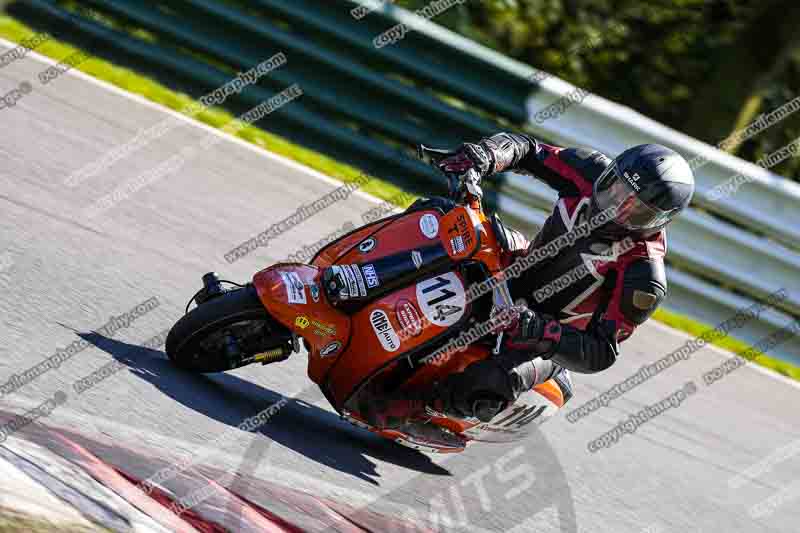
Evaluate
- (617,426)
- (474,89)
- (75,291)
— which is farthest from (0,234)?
(474,89)

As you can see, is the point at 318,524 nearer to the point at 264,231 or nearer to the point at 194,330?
the point at 194,330

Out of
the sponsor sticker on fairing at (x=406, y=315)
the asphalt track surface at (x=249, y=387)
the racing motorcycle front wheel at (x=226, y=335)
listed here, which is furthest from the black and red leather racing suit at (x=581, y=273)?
the racing motorcycle front wheel at (x=226, y=335)

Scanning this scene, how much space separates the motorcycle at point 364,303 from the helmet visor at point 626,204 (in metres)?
0.48

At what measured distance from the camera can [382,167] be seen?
9.25m

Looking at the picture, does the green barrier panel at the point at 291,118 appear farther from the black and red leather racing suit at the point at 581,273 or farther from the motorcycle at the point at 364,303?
the motorcycle at the point at 364,303

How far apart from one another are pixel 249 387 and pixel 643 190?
1962 millimetres

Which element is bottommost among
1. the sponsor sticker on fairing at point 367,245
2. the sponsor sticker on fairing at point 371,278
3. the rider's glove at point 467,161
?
the sponsor sticker on fairing at point 371,278

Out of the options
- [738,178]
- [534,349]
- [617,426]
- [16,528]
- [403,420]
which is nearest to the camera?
[16,528]

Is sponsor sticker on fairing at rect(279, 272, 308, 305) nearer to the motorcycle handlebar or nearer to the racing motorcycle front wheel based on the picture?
the racing motorcycle front wheel

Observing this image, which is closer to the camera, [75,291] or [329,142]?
[75,291]

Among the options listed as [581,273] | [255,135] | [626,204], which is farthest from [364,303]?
[255,135]

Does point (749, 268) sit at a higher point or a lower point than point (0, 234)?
lower

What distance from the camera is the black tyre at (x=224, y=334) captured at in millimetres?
4828

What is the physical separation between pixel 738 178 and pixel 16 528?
6775mm
